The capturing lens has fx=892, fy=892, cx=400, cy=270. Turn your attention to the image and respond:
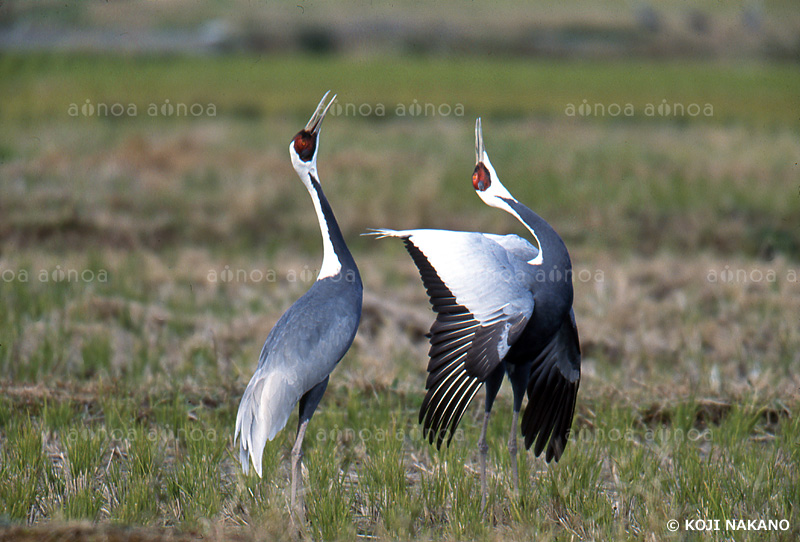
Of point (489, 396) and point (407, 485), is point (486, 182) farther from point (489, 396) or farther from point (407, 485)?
point (407, 485)

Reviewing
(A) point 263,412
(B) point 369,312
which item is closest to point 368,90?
(B) point 369,312

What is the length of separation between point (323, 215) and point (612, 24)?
976 inches

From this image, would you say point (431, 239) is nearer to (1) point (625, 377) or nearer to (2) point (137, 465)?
(2) point (137, 465)

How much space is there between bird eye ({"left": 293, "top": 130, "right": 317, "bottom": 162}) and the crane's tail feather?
2.83ft

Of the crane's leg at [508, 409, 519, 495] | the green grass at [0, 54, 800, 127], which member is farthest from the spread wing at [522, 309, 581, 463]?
the green grass at [0, 54, 800, 127]

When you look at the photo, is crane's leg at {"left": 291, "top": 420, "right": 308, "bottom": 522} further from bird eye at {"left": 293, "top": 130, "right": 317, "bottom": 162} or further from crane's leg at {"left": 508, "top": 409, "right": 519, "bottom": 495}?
bird eye at {"left": 293, "top": 130, "right": 317, "bottom": 162}

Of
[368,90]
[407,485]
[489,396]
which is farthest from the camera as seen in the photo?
[368,90]

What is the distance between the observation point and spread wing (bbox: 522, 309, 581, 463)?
383 centimetres

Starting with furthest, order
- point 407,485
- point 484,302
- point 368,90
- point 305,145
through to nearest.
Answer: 1. point 368,90
2. point 407,485
3. point 305,145
4. point 484,302

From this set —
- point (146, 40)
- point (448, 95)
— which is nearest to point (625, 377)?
point (448, 95)

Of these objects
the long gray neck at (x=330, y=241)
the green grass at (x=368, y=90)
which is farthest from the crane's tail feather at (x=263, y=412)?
the green grass at (x=368, y=90)

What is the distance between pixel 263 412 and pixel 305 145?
1051 millimetres

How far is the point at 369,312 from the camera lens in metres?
6.60

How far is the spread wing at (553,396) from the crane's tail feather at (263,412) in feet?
3.51
